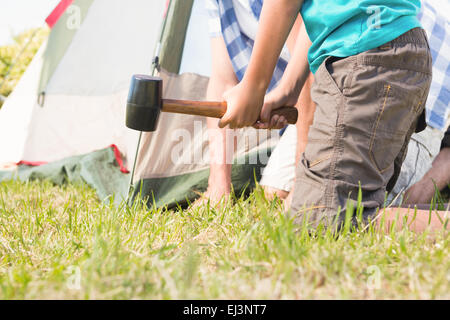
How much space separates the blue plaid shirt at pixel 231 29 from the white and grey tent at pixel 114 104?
0.57 feet

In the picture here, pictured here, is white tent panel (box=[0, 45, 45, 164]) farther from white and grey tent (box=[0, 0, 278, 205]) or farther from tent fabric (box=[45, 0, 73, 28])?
tent fabric (box=[45, 0, 73, 28])

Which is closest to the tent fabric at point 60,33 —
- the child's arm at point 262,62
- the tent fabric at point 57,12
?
the tent fabric at point 57,12

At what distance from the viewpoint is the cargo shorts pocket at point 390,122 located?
4.73 ft

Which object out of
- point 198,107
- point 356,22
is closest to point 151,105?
point 198,107

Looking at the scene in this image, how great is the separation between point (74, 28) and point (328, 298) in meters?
2.47

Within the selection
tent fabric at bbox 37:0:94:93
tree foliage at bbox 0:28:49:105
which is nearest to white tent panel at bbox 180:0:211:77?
tent fabric at bbox 37:0:94:93

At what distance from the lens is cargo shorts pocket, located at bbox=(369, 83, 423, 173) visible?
144 centimetres

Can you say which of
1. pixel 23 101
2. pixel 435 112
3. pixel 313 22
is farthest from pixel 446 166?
pixel 23 101

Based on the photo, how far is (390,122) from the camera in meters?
1.47

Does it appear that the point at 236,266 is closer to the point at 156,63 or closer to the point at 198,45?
the point at 156,63

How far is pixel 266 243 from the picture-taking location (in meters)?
1.16

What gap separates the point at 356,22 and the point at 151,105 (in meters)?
0.70

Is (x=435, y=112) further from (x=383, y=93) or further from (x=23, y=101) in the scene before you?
(x=23, y=101)
